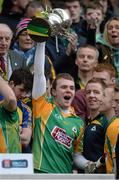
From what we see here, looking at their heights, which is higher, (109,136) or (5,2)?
(5,2)

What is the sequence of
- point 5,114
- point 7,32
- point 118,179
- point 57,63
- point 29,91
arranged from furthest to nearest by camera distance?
point 57,63, point 7,32, point 29,91, point 5,114, point 118,179

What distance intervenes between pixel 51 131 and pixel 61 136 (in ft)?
0.39

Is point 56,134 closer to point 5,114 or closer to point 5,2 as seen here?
point 5,114

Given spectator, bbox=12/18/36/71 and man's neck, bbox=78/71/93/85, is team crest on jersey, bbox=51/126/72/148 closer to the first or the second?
man's neck, bbox=78/71/93/85

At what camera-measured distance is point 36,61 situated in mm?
9805

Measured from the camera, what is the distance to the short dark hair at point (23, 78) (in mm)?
10188

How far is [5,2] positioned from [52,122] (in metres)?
4.36

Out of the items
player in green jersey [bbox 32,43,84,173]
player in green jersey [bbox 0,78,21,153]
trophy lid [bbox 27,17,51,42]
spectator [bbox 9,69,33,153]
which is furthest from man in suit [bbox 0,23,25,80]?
player in green jersey [bbox 0,78,21,153]

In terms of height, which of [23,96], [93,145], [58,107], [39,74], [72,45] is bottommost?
[93,145]

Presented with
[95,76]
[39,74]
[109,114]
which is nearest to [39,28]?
[39,74]

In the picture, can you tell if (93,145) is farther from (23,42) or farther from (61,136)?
(23,42)

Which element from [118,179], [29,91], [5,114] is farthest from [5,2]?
[118,179]

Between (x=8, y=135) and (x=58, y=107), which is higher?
(x=58, y=107)

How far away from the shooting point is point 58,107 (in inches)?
398
